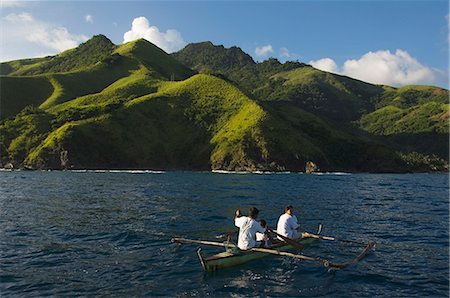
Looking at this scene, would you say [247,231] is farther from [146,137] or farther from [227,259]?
[146,137]

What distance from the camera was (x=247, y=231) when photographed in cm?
2247

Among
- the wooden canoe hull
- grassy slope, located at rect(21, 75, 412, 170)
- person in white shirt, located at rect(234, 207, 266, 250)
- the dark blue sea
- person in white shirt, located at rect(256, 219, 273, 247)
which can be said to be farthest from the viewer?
grassy slope, located at rect(21, 75, 412, 170)

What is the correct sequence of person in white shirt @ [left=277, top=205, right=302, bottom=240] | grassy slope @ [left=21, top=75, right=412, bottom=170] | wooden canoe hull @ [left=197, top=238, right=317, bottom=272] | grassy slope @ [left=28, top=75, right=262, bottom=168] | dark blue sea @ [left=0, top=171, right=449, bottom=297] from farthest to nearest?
1. grassy slope @ [left=28, top=75, right=262, bottom=168]
2. grassy slope @ [left=21, top=75, right=412, bottom=170]
3. person in white shirt @ [left=277, top=205, right=302, bottom=240]
4. wooden canoe hull @ [left=197, top=238, right=317, bottom=272]
5. dark blue sea @ [left=0, top=171, right=449, bottom=297]

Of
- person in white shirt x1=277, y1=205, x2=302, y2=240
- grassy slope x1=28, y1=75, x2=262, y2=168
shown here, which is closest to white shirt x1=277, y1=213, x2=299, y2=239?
person in white shirt x1=277, y1=205, x2=302, y2=240

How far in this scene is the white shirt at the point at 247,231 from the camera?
22.3 meters

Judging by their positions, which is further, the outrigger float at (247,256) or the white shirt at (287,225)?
the white shirt at (287,225)

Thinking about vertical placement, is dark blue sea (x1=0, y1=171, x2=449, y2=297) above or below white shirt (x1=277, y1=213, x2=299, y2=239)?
below

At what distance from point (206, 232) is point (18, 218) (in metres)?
17.7

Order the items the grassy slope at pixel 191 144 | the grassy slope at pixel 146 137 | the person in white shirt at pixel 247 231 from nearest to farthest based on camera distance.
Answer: the person in white shirt at pixel 247 231
the grassy slope at pixel 191 144
the grassy slope at pixel 146 137

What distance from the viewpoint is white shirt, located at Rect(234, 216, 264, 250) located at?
22.3 meters

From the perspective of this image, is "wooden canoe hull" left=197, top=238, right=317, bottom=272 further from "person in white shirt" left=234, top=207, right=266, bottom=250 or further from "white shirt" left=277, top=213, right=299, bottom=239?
"white shirt" left=277, top=213, right=299, bottom=239

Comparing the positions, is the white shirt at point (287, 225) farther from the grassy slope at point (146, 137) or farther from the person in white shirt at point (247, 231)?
the grassy slope at point (146, 137)

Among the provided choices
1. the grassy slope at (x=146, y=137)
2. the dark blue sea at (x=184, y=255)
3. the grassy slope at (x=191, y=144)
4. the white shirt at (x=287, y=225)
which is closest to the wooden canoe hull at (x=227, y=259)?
the dark blue sea at (x=184, y=255)

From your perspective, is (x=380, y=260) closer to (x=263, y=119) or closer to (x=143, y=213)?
(x=143, y=213)
